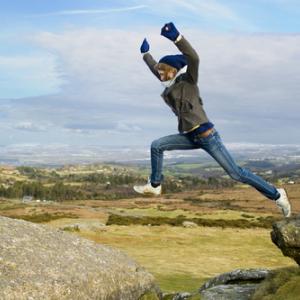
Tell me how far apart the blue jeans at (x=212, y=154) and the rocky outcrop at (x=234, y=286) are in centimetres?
437

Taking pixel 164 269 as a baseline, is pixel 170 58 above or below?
above

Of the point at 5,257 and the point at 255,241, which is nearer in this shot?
the point at 5,257

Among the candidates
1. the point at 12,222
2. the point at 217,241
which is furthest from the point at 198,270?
the point at 12,222

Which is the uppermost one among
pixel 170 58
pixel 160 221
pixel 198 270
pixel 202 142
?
pixel 170 58

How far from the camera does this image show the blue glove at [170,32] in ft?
29.0

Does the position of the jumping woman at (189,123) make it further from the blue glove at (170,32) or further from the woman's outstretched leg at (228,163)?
the blue glove at (170,32)

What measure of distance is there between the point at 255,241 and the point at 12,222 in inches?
1451

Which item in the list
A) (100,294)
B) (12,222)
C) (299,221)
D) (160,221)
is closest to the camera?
(299,221)

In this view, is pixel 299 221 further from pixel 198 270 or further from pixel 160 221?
pixel 160 221

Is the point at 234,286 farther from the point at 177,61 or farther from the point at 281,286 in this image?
the point at 177,61

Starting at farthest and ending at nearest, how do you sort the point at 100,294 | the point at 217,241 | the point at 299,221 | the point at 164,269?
the point at 217,241
the point at 164,269
the point at 100,294
the point at 299,221

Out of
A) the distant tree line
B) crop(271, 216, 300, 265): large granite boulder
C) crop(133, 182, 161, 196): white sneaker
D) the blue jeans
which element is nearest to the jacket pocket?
the blue jeans

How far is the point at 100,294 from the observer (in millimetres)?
12828

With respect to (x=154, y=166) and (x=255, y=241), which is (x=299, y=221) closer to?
(x=154, y=166)
